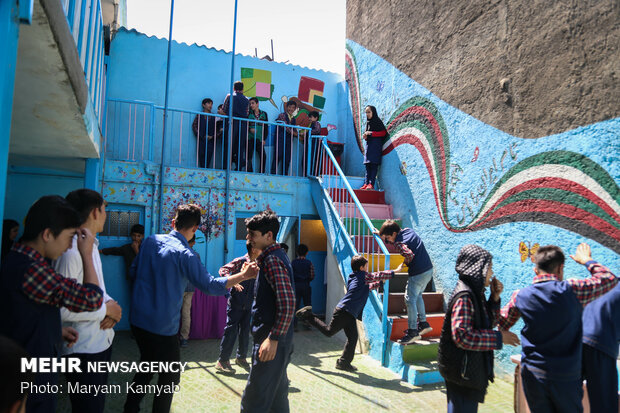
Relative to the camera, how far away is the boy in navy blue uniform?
115 inches

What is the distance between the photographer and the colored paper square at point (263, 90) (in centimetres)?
941

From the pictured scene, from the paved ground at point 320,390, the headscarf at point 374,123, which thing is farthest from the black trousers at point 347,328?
the headscarf at point 374,123

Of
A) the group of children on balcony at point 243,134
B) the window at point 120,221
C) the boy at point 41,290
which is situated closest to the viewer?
the boy at point 41,290

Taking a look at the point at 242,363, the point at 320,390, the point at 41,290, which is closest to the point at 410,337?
the point at 320,390

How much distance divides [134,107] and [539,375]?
26.5 ft

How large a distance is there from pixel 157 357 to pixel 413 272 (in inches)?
126

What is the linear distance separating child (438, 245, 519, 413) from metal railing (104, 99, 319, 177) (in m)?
5.32

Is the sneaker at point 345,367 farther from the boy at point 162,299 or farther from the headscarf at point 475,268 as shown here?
the headscarf at point 475,268

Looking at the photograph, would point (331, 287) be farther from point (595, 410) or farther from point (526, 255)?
point (595, 410)

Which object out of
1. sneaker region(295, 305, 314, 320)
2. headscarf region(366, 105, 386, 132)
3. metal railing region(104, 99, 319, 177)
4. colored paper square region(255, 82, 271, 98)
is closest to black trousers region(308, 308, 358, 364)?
sneaker region(295, 305, 314, 320)

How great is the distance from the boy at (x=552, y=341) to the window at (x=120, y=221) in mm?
6126

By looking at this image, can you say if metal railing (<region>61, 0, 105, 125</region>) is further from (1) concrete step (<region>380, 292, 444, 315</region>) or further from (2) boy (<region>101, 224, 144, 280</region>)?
(1) concrete step (<region>380, 292, 444, 315</region>)

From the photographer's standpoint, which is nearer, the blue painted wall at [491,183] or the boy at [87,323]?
the boy at [87,323]

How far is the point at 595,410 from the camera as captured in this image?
2.97m
